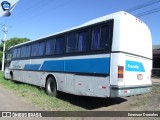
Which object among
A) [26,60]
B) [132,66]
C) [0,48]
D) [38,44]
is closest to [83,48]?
[132,66]

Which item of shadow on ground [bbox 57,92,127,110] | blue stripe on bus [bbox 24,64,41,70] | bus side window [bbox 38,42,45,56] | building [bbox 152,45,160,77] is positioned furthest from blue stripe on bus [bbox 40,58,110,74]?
building [bbox 152,45,160,77]

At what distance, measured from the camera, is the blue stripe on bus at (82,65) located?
349 inches

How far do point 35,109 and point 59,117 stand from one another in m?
1.49

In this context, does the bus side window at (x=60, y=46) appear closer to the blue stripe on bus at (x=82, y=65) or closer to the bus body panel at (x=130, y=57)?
the blue stripe on bus at (x=82, y=65)

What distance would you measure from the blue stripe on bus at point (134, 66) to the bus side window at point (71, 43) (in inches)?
106

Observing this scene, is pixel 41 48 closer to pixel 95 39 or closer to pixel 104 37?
pixel 95 39

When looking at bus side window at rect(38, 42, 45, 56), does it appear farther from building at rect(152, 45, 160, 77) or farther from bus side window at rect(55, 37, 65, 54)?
building at rect(152, 45, 160, 77)

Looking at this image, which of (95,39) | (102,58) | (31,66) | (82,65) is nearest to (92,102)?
(82,65)

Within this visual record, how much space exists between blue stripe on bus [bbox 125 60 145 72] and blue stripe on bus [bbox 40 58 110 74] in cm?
72

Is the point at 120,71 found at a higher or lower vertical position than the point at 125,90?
higher

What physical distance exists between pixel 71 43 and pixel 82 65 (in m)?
1.44

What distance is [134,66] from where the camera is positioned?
931cm

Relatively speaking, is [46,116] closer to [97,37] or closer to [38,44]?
[97,37]

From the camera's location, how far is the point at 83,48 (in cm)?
1015
